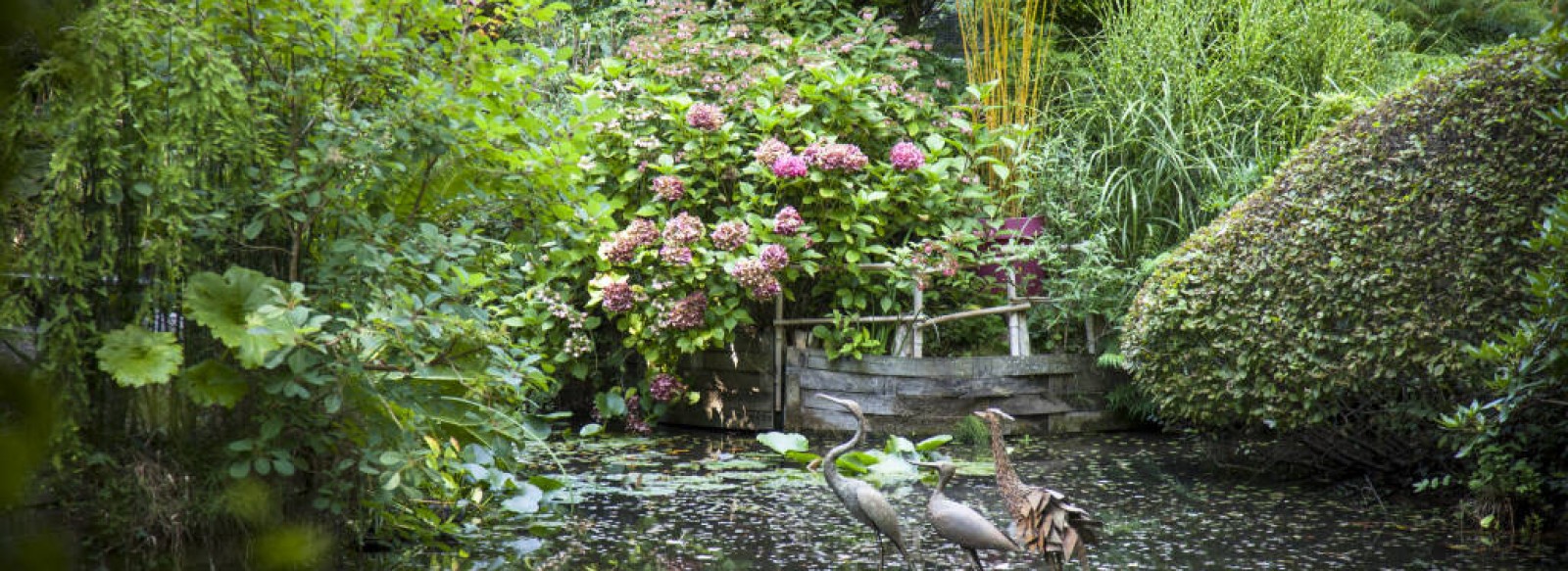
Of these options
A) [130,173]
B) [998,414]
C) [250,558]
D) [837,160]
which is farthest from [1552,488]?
[130,173]

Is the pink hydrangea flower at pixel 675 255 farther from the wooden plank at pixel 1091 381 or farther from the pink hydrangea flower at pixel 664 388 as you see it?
the wooden plank at pixel 1091 381

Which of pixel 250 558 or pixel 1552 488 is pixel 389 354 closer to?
pixel 250 558

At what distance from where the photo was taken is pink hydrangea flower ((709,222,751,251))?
6293 millimetres

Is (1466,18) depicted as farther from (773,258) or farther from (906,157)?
(773,258)

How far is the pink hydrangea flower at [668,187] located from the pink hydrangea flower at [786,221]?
557 millimetres

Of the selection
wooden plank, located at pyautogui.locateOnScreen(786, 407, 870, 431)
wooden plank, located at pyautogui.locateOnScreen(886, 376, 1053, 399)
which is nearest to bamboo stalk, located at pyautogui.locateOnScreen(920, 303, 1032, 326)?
wooden plank, located at pyautogui.locateOnScreen(886, 376, 1053, 399)

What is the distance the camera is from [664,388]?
6.46 metres

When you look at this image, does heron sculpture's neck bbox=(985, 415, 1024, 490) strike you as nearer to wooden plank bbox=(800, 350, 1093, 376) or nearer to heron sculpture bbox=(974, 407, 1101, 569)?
heron sculpture bbox=(974, 407, 1101, 569)

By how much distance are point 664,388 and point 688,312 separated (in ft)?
1.52

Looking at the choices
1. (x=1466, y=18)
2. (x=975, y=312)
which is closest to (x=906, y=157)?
(x=975, y=312)

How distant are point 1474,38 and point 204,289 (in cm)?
1243

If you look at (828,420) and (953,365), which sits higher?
(953,365)

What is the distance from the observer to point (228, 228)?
3000mm

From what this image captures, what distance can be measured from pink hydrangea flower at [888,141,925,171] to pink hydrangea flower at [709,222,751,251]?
3.01 feet
